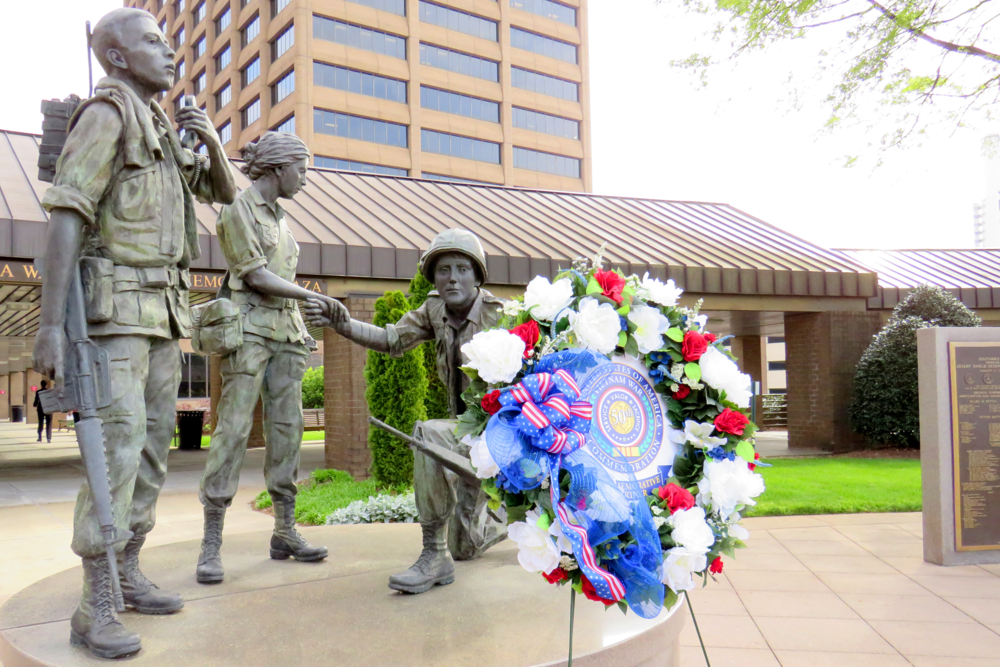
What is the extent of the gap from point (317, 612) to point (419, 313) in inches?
63.6

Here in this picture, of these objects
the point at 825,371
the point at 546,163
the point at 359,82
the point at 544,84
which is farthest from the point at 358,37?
the point at 825,371

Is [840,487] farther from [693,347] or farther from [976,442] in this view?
[693,347]

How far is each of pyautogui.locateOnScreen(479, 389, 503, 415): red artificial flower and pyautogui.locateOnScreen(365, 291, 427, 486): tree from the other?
226 inches

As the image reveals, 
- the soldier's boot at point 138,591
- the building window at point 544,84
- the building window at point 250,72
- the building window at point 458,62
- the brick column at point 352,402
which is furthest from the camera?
the building window at point 544,84

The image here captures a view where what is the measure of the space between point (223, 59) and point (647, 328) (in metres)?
52.2

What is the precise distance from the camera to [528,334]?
2.76 metres

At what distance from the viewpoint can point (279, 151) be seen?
389cm

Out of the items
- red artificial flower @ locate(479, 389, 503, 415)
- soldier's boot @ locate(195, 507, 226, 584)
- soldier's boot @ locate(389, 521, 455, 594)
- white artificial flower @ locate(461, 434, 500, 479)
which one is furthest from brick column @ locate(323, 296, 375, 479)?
white artificial flower @ locate(461, 434, 500, 479)

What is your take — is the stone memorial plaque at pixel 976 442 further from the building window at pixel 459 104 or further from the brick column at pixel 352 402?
the building window at pixel 459 104

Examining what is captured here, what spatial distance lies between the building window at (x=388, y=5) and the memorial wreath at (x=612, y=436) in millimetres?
43982

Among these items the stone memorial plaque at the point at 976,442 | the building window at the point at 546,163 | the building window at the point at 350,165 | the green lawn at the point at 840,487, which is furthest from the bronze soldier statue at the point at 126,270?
the building window at the point at 546,163

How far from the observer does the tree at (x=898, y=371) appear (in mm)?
13273

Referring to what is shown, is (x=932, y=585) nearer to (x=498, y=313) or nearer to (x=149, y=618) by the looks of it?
(x=498, y=313)

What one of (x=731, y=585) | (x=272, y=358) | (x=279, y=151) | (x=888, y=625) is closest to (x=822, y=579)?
(x=731, y=585)
